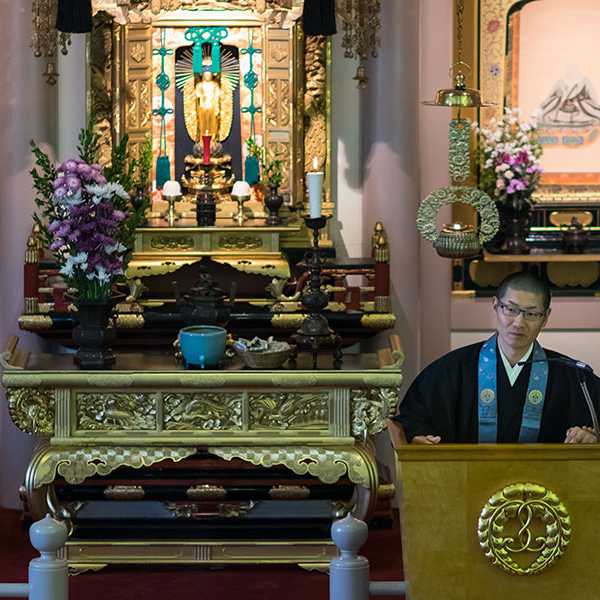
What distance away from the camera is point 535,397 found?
529 cm

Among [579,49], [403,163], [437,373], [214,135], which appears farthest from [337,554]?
[579,49]

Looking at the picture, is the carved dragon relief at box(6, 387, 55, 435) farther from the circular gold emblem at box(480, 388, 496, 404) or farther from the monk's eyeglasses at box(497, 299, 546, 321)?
the monk's eyeglasses at box(497, 299, 546, 321)

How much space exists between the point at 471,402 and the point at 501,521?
0.86m

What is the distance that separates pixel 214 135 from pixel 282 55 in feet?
1.87

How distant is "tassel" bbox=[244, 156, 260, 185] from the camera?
9.05m

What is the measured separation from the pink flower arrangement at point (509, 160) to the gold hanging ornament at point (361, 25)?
3.51 ft

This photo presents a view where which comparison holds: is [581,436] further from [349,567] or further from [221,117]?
[221,117]

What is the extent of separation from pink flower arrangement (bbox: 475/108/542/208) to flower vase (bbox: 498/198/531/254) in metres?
0.02

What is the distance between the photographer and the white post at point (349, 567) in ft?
15.4

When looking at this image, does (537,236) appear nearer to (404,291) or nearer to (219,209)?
(404,291)

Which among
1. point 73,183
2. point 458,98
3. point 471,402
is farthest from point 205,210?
point 471,402

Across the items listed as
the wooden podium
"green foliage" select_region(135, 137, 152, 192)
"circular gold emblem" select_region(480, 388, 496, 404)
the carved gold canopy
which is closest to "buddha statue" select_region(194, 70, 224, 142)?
the carved gold canopy

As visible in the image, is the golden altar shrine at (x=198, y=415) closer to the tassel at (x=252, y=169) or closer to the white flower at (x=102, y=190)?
the white flower at (x=102, y=190)

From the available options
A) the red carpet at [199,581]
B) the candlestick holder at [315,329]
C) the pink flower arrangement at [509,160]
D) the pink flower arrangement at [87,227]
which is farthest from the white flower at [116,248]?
the pink flower arrangement at [509,160]
